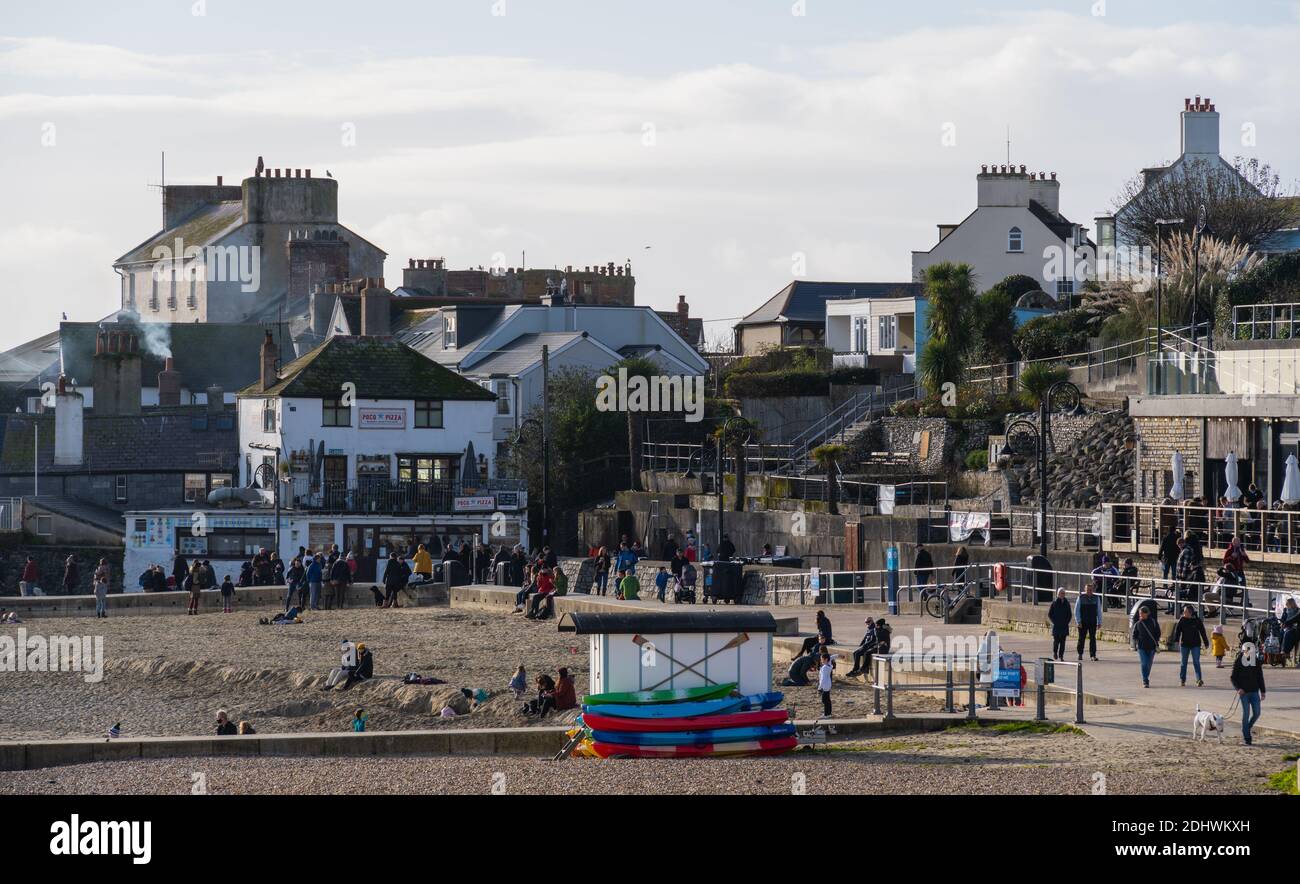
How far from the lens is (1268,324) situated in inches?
1574

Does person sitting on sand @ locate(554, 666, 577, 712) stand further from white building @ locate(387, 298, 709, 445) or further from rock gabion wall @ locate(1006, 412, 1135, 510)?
white building @ locate(387, 298, 709, 445)

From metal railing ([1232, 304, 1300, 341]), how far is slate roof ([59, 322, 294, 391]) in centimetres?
3808

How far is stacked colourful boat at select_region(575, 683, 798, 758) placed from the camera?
843 inches

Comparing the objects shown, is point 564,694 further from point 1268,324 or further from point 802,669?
point 1268,324

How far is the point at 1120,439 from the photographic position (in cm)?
4112

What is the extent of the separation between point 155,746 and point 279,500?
2558 centimetres

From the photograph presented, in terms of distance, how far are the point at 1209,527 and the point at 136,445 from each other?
1379 inches

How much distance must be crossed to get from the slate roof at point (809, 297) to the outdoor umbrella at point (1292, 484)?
42.2 m

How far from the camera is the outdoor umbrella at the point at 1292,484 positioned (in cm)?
3016

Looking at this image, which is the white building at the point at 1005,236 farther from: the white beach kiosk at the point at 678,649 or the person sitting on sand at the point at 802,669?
the white beach kiosk at the point at 678,649

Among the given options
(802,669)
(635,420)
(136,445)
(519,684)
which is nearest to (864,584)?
(802,669)

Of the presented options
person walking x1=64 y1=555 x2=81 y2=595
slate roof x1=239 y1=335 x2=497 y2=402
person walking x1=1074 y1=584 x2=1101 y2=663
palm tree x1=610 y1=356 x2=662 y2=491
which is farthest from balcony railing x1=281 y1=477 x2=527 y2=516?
person walking x1=1074 y1=584 x2=1101 y2=663

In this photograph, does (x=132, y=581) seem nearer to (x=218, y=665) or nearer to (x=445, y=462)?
(x=445, y=462)

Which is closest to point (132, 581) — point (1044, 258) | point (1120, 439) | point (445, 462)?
point (445, 462)
